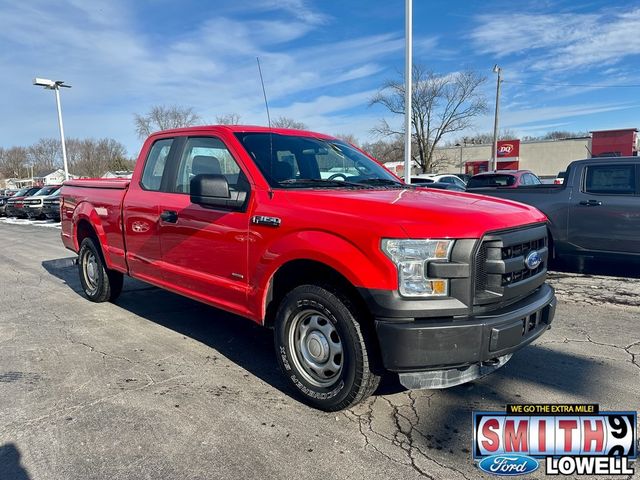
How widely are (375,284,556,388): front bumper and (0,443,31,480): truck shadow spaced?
209 cm

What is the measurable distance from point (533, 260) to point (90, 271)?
5.42 metres

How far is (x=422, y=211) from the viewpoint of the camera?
2.77 m

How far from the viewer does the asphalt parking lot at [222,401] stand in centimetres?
257

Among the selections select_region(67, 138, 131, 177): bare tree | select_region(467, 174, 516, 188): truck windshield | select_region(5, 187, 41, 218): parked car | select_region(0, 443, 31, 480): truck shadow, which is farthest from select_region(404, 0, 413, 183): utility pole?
select_region(67, 138, 131, 177): bare tree

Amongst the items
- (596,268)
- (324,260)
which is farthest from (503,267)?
(596,268)

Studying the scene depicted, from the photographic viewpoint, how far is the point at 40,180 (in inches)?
3851

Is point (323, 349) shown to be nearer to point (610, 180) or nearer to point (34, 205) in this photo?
point (610, 180)

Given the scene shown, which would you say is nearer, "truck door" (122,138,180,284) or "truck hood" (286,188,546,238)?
"truck hood" (286,188,546,238)

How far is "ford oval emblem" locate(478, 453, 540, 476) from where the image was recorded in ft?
8.07

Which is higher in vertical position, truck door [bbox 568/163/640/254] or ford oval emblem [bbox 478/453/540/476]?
truck door [bbox 568/163/640/254]

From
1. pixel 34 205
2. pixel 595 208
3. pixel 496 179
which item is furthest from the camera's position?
pixel 34 205

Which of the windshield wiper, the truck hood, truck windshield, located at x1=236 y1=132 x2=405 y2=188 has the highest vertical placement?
truck windshield, located at x1=236 y1=132 x2=405 y2=188

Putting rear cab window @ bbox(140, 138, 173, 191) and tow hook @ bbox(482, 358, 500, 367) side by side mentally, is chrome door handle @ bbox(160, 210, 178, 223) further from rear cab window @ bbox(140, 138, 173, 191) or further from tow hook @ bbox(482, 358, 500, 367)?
tow hook @ bbox(482, 358, 500, 367)

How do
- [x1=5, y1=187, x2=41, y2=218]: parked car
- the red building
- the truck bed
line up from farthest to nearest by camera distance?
1. the red building
2. [x1=5, y1=187, x2=41, y2=218]: parked car
3. the truck bed
